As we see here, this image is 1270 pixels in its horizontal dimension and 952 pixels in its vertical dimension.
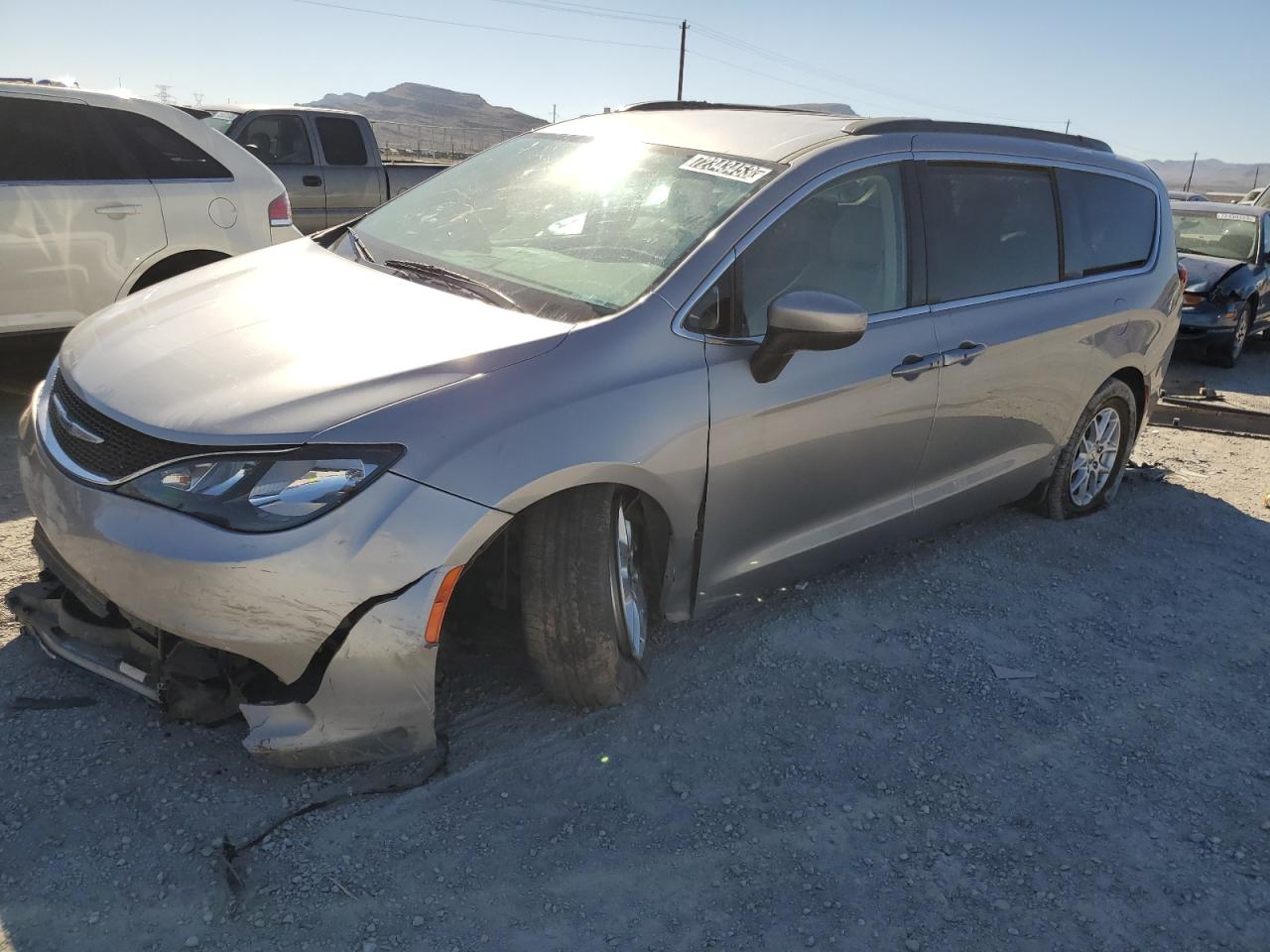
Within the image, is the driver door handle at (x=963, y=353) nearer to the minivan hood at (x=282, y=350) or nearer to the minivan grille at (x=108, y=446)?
the minivan hood at (x=282, y=350)

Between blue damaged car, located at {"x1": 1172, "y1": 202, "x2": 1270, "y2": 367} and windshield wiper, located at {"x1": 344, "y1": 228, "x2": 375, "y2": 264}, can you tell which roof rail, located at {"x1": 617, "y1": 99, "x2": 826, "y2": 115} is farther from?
blue damaged car, located at {"x1": 1172, "y1": 202, "x2": 1270, "y2": 367}

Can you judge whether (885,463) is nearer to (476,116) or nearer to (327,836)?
(327,836)

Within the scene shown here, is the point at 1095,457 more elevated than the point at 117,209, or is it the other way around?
the point at 117,209

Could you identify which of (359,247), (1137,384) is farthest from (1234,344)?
(359,247)

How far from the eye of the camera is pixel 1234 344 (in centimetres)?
1026

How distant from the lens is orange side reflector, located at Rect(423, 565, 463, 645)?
252 cm

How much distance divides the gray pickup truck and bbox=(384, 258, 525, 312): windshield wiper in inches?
291

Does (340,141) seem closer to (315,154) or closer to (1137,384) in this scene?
(315,154)

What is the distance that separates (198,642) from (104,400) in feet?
2.42

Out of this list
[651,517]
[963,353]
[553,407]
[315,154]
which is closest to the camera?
[553,407]

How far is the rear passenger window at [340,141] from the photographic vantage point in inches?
425

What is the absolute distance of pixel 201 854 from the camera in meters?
2.46

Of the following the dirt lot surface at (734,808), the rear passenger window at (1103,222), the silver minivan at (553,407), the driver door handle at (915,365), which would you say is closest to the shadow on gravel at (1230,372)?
the rear passenger window at (1103,222)

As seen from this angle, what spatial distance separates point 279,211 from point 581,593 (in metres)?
4.44
